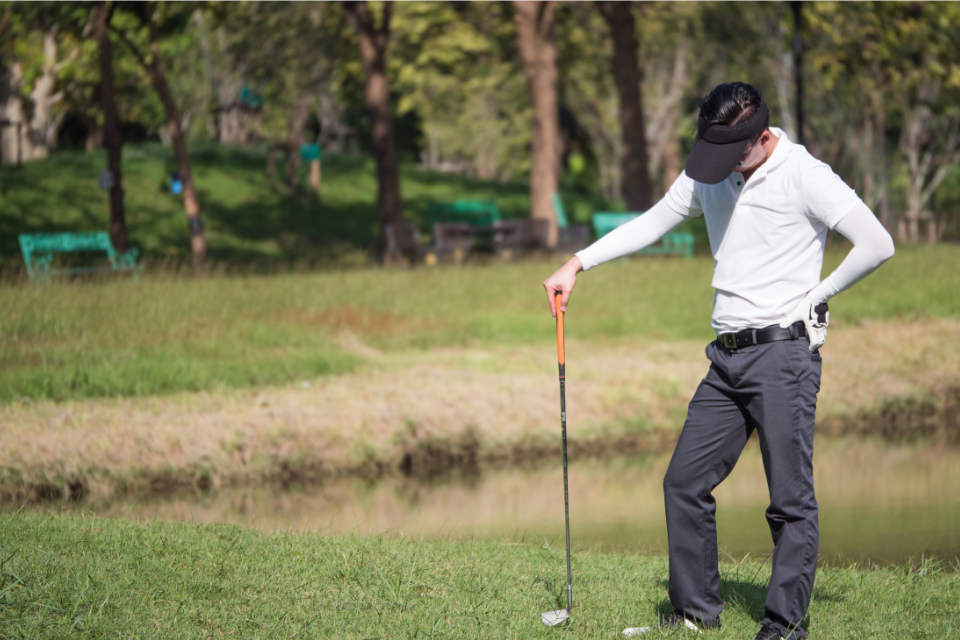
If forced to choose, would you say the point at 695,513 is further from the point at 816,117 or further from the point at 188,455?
the point at 816,117

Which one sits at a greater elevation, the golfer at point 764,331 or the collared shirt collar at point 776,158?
the collared shirt collar at point 776,158

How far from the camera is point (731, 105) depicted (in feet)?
12.5

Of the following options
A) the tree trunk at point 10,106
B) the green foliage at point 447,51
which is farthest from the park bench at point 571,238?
the tree trunk at point 10,106

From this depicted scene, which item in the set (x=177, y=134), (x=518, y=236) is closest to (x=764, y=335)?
(x=177, y=134)

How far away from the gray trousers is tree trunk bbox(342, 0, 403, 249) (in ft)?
51.8

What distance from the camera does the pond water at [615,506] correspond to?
6.28m

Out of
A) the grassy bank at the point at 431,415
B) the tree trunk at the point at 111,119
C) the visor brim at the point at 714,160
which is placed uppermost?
the tree trunk at the point at 111,119

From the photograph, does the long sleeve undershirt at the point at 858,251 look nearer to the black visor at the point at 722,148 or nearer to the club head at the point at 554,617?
the black visor at the point at 722,148

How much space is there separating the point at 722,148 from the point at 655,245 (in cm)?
1672

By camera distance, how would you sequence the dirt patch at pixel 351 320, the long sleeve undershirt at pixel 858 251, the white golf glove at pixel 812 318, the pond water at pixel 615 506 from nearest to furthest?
1. the long sleeve undershirt at pixel 858 251
2. the white golf glove at pixel 812 318
3. the pond water at pixel 615 506
4. the dirt patch at pixel 351 320

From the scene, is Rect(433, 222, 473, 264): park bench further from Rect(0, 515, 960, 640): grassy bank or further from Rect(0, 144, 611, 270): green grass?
Rect(0, 515, 960, 640): grassy bank

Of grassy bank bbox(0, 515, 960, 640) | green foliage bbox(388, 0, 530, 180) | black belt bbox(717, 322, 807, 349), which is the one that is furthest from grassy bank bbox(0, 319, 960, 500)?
green foliage bbox(388, 0, 530, 180)

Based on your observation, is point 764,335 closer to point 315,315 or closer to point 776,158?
point 776,158

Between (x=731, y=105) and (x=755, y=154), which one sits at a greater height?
(x=731, y=105)
